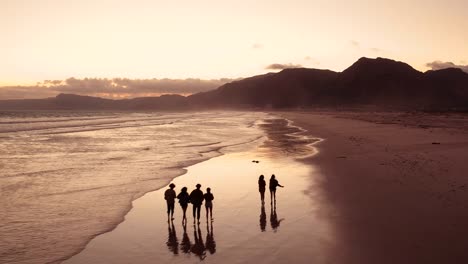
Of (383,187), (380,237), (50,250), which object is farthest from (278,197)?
(50,250)

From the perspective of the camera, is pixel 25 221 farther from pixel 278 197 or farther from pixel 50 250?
pixel 278 197

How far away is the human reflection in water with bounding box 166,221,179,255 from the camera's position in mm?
11922

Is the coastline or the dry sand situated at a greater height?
the dry sand

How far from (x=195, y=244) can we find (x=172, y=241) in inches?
33.3

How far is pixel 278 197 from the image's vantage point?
59.4ft

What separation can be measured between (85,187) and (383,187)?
598 inches

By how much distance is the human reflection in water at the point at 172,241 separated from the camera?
1192 centimetres

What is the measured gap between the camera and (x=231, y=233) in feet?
43.1

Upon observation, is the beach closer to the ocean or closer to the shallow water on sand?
the shallow water on sand

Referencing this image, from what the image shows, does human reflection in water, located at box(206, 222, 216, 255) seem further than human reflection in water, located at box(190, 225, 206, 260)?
Yes

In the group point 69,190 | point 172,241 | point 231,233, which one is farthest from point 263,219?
point 69,190

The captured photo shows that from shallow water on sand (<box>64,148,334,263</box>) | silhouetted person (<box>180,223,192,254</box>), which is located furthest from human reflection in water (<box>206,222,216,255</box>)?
silhouetted person (<box>180,223,192,254</box>)

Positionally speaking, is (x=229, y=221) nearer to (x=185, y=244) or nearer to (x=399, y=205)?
(x=185, y=244)

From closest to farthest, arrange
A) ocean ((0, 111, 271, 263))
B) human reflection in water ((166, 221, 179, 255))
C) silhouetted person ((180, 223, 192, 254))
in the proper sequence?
silhouetted person ((180, 223, 192, 254)) < human reflection in water ((166, 221, 179, 255)) < ocean ((0, 111, 271, 263))
